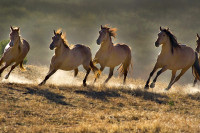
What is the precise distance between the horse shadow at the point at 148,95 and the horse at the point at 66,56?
2183mm

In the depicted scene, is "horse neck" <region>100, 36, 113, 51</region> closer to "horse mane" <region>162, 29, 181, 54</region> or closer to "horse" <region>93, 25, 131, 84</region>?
"horse" <region>93, 25, 131, 84</region>

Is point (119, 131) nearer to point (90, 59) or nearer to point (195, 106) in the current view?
point (195, 106)

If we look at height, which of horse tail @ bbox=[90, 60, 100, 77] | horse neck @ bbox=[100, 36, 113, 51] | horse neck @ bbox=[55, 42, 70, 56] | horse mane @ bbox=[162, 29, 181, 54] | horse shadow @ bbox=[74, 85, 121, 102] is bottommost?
horse shadow @ bbox=[74, 85, 121, 102]

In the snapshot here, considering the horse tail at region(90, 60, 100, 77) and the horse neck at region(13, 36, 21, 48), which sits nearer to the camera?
the horse neck at region(13, 36, 21, 48)

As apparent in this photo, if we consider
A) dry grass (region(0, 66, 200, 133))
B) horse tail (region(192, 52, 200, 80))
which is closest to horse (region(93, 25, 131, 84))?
dry grass (region(0, 66, 200, 133))

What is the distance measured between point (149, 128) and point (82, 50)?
26.3 feet

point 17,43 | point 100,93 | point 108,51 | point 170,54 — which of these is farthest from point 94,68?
point 17,43

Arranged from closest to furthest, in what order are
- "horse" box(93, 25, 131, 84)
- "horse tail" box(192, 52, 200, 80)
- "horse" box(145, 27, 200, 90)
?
"horse" box(145, 27, 200, 90), "horse" box(93, 25, 131, 84), "horse tail" box(192, 52, 200, 80)

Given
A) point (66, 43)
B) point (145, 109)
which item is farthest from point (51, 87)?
point (145, 109)

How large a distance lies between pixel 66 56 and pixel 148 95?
3872 mm

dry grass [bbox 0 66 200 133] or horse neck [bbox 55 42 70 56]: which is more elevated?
horse neck [bbox 55 42 70 56]

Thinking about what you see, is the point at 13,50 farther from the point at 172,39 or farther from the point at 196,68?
the point at 196,68

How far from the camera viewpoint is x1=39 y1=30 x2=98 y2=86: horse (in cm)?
1313

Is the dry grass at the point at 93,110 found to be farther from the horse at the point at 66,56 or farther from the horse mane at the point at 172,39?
the horse mane at the point at 172,39
